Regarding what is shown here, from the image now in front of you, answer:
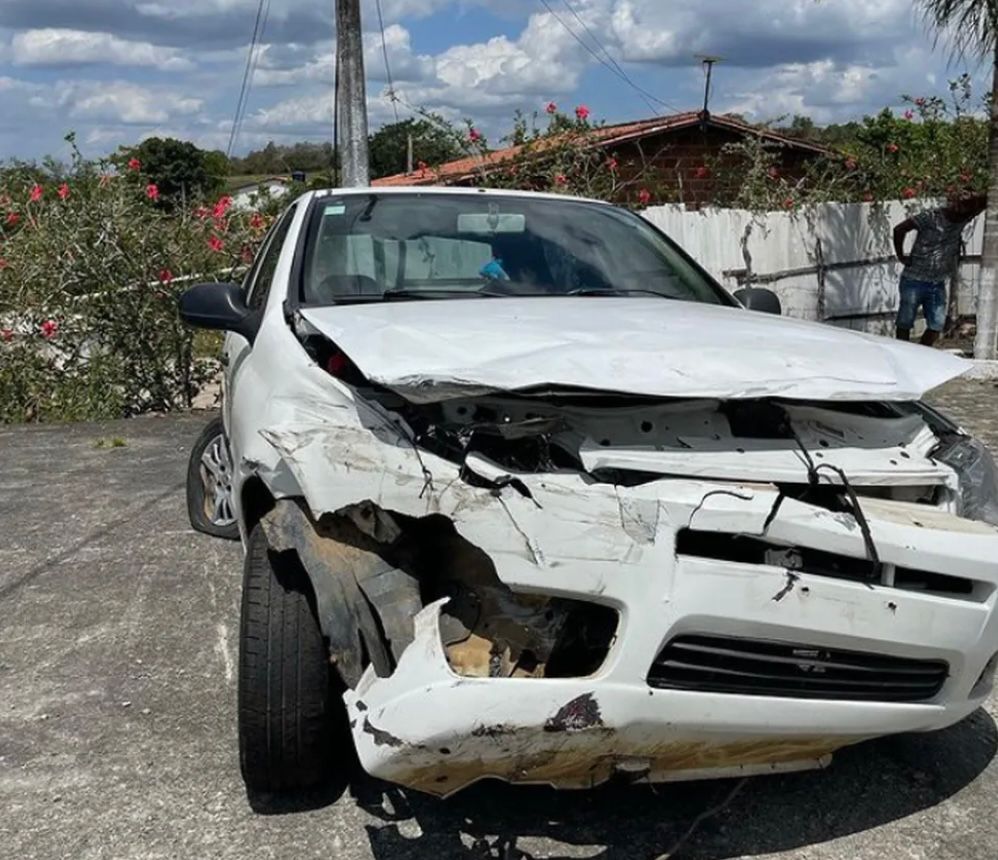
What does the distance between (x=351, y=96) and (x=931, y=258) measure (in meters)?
5.87

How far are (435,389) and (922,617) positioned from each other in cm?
121

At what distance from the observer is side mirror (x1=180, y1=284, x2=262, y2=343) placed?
3.68m

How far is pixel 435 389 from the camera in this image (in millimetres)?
2463

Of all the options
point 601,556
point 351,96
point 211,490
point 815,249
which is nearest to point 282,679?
point 601,556

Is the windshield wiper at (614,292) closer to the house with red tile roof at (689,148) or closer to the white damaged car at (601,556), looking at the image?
the white damaged car at (601,556)

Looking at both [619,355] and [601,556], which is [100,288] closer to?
[619,355]

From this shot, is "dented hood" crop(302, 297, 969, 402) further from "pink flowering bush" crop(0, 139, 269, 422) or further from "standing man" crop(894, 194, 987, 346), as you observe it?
"standing man" crop(894, 194, 987, 346)

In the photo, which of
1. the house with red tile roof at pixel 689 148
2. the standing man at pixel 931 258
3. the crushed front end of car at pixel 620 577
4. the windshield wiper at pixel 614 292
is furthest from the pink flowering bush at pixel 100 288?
the crushed front end of car at pixel 620 577

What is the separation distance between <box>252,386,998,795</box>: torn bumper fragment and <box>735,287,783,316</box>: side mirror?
66.4 inches

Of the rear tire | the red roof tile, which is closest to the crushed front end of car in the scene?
the rear tire

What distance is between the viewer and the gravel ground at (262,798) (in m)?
2.75

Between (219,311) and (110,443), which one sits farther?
(110,443)

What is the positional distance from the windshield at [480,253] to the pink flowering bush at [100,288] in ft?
17.2

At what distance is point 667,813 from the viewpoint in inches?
114
